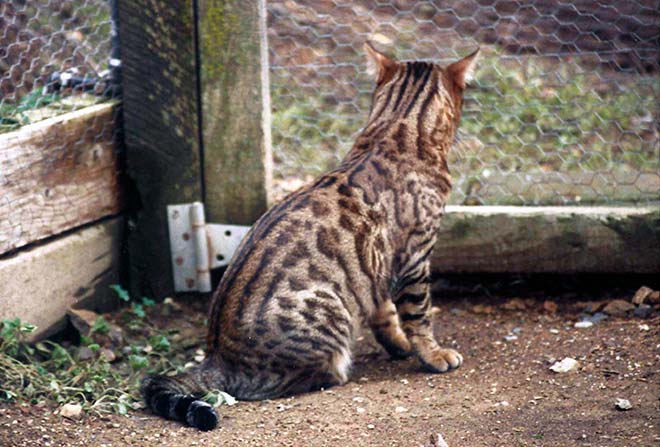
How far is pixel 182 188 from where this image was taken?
13.6ft

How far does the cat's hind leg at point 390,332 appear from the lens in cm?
391

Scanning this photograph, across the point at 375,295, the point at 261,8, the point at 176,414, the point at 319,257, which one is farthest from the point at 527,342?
the point at 261,8

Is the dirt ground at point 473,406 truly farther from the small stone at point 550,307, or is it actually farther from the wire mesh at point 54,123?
the wire mesh at point 54,123

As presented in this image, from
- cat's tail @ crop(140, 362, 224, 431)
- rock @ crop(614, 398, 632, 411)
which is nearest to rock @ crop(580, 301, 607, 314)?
rock @ crop(614, 398, 632, 411)

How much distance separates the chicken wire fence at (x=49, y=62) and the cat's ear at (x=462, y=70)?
→ 1506 mm

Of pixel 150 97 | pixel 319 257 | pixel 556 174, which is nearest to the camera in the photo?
pixel 319 257

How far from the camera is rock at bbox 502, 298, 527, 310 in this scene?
13.9ft

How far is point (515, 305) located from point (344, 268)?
111 cm

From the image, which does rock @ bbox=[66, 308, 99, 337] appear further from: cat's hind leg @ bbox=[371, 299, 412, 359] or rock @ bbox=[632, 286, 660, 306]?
rock @ bbox=[632, 286, 660, 306]

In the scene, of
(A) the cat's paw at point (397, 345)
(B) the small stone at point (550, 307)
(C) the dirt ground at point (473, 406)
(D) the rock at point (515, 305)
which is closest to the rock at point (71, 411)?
(C) the dirt ground at point (473, 406)

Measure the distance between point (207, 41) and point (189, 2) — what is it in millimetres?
181

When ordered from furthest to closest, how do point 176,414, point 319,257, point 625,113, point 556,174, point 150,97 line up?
point 625,113 → point 556,174 → point 150,97 → point 319,257 → point 176,414

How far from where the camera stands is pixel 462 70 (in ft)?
12.8

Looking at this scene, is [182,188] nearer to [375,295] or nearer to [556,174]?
[375,295]
